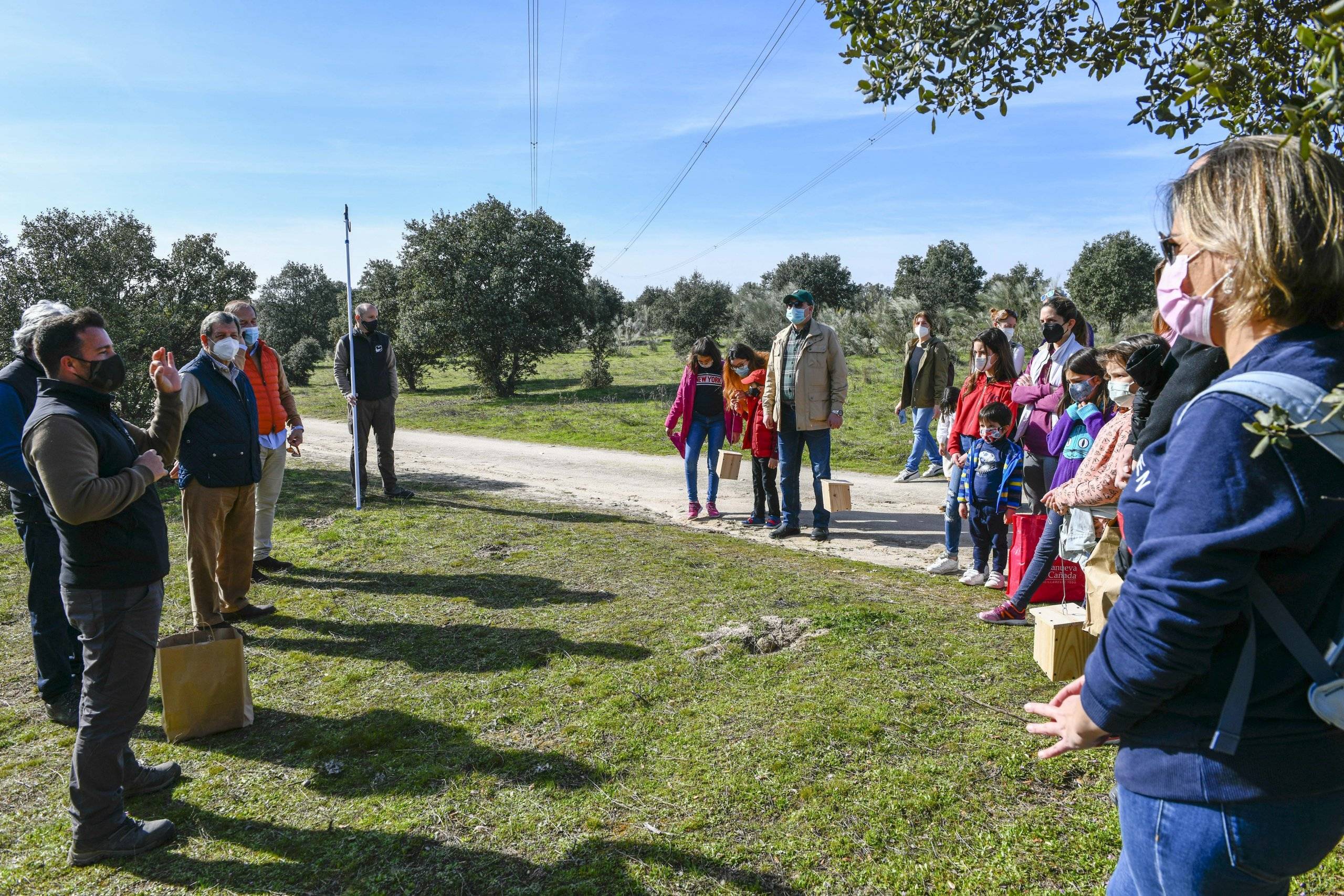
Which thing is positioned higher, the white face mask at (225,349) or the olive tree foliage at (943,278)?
the olive tree foliage at (943,278)

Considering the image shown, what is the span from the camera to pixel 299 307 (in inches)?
2085

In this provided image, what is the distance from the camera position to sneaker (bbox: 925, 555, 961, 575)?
6.77m

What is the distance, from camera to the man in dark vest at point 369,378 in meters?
10.0

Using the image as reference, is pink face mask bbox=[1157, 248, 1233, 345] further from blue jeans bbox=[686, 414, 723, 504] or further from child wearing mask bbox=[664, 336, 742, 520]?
blue jeans bbox=[686, 414, 723, 504]

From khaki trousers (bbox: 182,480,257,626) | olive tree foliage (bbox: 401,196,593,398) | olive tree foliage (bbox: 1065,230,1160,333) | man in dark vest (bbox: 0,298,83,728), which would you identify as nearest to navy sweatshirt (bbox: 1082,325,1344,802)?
man in dark vest (bbox: 0,298,83,728)

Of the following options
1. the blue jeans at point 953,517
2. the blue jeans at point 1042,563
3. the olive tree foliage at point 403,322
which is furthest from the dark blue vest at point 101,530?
the olive tree foliage at point 403,322

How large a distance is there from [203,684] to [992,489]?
209 inches

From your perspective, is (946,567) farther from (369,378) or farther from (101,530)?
(369,378)

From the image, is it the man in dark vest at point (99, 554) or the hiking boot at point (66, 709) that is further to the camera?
the hiking boot at point (66, 709)

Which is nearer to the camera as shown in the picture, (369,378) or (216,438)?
(216,438)

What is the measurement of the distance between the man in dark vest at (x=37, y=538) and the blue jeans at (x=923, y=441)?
9.32 m

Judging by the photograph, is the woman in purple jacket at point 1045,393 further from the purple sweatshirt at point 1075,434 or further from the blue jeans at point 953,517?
the blue jeans at point 953,517

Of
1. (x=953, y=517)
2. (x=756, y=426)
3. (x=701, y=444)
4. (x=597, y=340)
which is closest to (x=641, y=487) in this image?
(x=701, y=444)

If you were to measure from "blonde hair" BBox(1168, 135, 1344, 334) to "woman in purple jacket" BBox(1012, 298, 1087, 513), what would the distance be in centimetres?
465
